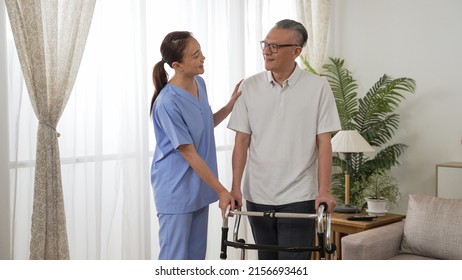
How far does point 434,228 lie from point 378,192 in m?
1.01

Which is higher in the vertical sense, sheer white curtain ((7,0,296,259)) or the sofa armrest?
sheer white curtain ((7,0,296,259))

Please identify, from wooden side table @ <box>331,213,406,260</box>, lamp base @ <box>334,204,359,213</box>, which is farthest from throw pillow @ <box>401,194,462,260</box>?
lamp base @ <box>334,204,359,213</box>

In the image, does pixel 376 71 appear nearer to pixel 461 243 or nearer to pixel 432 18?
pixel 432 18

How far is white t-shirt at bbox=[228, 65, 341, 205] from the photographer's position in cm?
251

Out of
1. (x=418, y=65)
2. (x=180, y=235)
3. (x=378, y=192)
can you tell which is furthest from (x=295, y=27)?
(x=418, y=65)

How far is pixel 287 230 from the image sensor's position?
2486 millimetres

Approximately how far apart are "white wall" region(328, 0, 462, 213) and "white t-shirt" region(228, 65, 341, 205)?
2.38 meters

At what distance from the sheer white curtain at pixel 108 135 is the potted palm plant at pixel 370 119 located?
133 centimetres

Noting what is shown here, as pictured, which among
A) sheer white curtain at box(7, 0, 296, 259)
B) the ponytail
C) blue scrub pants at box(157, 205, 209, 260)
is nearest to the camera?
blue scrub pants at box(157, 205, 209, 260)

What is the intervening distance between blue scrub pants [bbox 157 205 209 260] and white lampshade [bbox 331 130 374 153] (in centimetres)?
184

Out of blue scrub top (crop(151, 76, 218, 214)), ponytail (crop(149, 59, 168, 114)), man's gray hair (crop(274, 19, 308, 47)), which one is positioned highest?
man's gray hair (crop(274, 19, 308, 47))

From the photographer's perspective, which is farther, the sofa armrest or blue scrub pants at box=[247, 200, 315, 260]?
the sofa armrest

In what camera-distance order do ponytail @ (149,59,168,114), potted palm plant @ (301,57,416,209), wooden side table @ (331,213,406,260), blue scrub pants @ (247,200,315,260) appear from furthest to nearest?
potted palm plant @ (301,57,416,209) → wooden side table @ (331,213,406,260) → ponytail @ (149,59,168,114) → blue scrub pants @ (247,200,315,260)

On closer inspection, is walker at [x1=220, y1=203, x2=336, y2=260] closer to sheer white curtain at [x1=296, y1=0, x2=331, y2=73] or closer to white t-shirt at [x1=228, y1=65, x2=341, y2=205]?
white t-shirt at [x1=228, y1=65, x2=341, y2=205]
